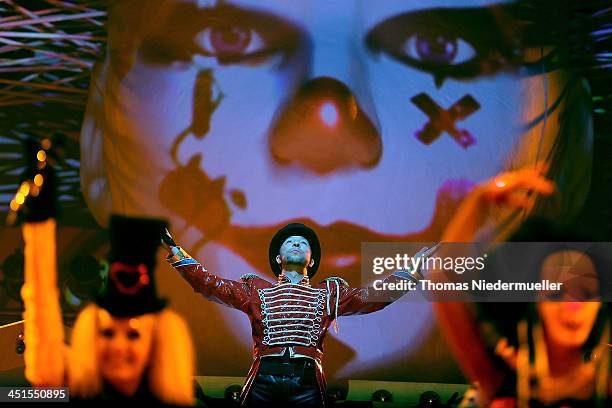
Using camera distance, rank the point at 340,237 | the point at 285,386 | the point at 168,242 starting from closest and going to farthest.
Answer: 1. the point at 285,386
2. the point at 168,242
3. the point at 340,237

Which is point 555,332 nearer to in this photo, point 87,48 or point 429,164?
point 429,164

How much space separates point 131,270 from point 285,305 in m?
0.89

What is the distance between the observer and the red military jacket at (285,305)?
12.3 feet

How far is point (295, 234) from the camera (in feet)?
12.9

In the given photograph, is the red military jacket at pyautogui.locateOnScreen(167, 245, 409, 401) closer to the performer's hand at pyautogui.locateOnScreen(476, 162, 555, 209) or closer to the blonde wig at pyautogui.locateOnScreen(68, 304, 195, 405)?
the blonde wig at pyautogui.locateOnScreen(68, 304, 195, 405)

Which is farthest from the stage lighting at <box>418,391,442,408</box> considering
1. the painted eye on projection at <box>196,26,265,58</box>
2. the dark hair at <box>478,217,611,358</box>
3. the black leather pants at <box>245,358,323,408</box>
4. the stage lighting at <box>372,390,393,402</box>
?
the painted eye on projection at <box>196,26,265,58</box>

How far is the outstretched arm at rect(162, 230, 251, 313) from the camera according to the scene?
148 inches

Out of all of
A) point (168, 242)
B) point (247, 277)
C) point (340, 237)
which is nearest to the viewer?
point (168, 242)

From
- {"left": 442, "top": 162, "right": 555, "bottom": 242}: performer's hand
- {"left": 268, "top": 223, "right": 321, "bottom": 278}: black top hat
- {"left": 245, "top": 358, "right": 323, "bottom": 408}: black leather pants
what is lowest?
{"left": 245, "top": 358, "right": 323, "bottom": 408}: black leather pants

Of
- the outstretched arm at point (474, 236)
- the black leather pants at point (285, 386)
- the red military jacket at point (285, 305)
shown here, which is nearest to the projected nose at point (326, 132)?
the outstretched arm at point (474, 236)

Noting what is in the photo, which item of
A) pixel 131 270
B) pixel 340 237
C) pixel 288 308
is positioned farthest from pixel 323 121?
pixel 131 270

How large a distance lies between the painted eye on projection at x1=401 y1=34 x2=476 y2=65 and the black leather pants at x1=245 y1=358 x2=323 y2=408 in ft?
5.34

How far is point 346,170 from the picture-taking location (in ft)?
13.5

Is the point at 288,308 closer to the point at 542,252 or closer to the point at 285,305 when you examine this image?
the point at 285,305
